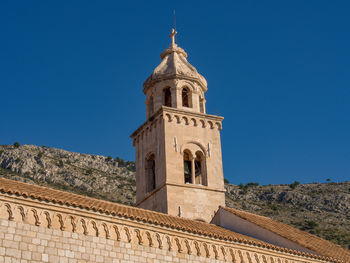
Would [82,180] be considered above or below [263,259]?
above

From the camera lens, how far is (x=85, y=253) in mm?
13078

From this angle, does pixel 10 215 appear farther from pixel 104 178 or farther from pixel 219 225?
pixel 104 178

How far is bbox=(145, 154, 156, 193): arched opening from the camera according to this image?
898 inches

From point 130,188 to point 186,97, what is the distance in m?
26.2

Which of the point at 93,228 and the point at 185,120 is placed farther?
the point at 185,120

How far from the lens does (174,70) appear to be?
2383cm

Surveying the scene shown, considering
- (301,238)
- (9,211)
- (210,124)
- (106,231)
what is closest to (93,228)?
(106,231)

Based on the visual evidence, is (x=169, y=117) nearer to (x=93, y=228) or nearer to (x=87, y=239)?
(x=93, y=228)

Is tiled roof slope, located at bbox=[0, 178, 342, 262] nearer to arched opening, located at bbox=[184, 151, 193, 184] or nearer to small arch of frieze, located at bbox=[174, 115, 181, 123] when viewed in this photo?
arched opening, located at bbox=[184, 151, 193, 184]

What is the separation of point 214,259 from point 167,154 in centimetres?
716

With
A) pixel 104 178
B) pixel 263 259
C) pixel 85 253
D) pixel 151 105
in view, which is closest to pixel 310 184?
pixel 104 178

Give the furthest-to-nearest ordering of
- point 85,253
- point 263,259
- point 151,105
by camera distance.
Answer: point 151,105 < point 263,259 < point 85,253

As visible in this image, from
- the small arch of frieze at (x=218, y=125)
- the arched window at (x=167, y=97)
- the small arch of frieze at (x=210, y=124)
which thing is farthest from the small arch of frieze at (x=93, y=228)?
the arched window at (x=167, y=97)

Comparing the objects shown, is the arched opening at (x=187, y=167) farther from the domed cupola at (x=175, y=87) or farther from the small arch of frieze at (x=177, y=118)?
the domed cupola at (x=175, y=87)
